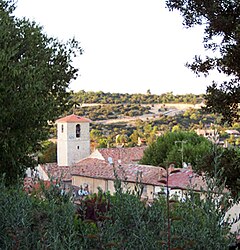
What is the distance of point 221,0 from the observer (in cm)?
684

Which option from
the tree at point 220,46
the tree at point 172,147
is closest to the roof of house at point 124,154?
the tree at point 172,147

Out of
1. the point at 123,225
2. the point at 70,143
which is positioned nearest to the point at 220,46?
the point at 123,225

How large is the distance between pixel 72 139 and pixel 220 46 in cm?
5878

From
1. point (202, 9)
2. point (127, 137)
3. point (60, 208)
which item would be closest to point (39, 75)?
point (202, 9)

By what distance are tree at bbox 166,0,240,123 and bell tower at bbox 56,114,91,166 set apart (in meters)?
55.1

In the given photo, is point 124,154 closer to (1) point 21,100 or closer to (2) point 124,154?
(2) point 124,154

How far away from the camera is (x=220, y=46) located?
23.8ft

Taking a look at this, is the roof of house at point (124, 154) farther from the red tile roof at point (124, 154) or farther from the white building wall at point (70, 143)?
the white building wall at point (70, 143)

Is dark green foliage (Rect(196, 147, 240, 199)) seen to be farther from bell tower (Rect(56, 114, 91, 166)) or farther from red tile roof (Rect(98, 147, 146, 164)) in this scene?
bell tower (Rect(56, 114, 91, 166))

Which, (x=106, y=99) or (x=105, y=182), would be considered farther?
(x=106, y=99)

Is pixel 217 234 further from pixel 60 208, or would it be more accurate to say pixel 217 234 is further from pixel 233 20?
pixel 233 20

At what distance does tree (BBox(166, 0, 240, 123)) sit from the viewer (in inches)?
267

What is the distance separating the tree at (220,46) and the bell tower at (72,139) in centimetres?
5510

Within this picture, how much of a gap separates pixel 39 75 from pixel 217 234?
5.06 meters
